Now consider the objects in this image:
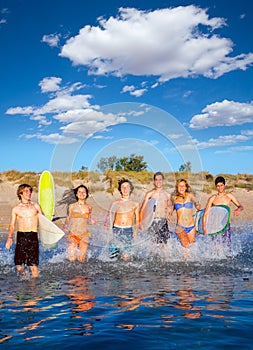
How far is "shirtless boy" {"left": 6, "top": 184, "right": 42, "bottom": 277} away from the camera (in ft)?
24.8

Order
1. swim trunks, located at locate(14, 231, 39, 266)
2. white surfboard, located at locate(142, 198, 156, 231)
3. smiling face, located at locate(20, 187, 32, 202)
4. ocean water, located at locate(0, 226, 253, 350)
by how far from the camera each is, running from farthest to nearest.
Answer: white surfboard, located at locate(142, 198, 156, 231) < smiling face, located at locate(20, 187, 32, 202) < swim trunks, located at locate(14, 231, 39, 266) < ocean water, located at locate(0, 226, 253, 350)

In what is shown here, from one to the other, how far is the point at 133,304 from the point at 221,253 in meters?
4.31

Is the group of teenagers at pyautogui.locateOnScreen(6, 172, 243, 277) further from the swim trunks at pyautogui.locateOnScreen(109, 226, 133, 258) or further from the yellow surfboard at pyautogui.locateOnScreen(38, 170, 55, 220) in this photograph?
the yellow surfboard at pyautogui.locateOnScreen(38, 170, 55, 220)

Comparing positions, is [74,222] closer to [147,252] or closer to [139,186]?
[147,252]

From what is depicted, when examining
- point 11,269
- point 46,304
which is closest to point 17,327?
point 46,304

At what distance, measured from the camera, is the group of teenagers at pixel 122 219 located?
7.71 metres

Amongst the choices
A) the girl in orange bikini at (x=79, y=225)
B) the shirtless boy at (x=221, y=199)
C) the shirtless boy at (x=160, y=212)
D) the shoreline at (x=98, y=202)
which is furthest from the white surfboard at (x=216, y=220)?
the girl in orange bikini at (x=79, y=225)

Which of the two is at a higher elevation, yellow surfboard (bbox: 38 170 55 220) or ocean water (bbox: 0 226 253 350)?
yellow surfboard (bbox: 38 170 55 220)

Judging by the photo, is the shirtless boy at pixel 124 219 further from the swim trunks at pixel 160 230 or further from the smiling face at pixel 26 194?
the smiling face at pixel 26 194

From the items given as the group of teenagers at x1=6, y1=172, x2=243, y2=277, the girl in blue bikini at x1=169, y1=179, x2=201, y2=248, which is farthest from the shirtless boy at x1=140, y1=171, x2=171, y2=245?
the girl in blue bikini at x1=169, y1=179, x2=201, y2=248

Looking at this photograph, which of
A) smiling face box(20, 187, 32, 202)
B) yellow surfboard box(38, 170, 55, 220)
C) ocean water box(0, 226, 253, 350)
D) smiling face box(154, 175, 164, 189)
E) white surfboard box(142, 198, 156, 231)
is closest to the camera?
ocean water box(0, 226, 253, 350)

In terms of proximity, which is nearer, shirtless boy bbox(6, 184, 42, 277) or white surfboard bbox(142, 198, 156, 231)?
shirtless boy bbox(6, 184, 42, 277)

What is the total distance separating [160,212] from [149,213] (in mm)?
264

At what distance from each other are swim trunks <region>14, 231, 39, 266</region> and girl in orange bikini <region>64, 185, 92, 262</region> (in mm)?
1249
